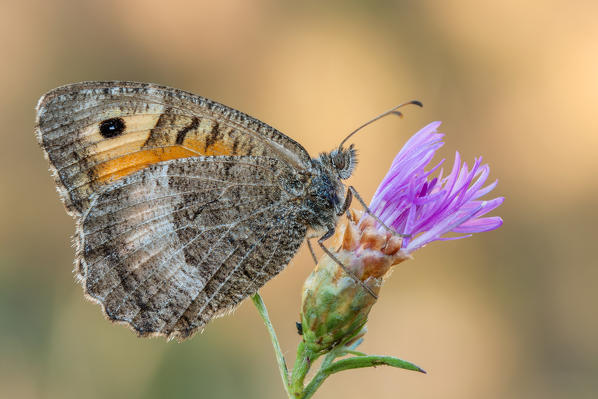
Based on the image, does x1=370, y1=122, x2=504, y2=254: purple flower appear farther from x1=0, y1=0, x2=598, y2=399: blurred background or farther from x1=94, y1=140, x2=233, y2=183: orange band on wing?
x1=0, y1=0, x2=598, y2=399: blurred background

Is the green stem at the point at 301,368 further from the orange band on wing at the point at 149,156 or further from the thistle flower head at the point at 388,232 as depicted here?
the orange band on wing at the point at 149,156

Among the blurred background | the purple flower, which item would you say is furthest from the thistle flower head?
the blurred background

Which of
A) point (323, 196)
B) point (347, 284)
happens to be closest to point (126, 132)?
point (323, 196)

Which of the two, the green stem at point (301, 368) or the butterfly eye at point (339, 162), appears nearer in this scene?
the green stem at point (301, 368)

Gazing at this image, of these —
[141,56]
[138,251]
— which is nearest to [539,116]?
[141,56]

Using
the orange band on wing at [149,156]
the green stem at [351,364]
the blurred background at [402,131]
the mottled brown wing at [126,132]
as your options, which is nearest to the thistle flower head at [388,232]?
the green stem at [351,364]

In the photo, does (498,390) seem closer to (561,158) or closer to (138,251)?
(561,158)
